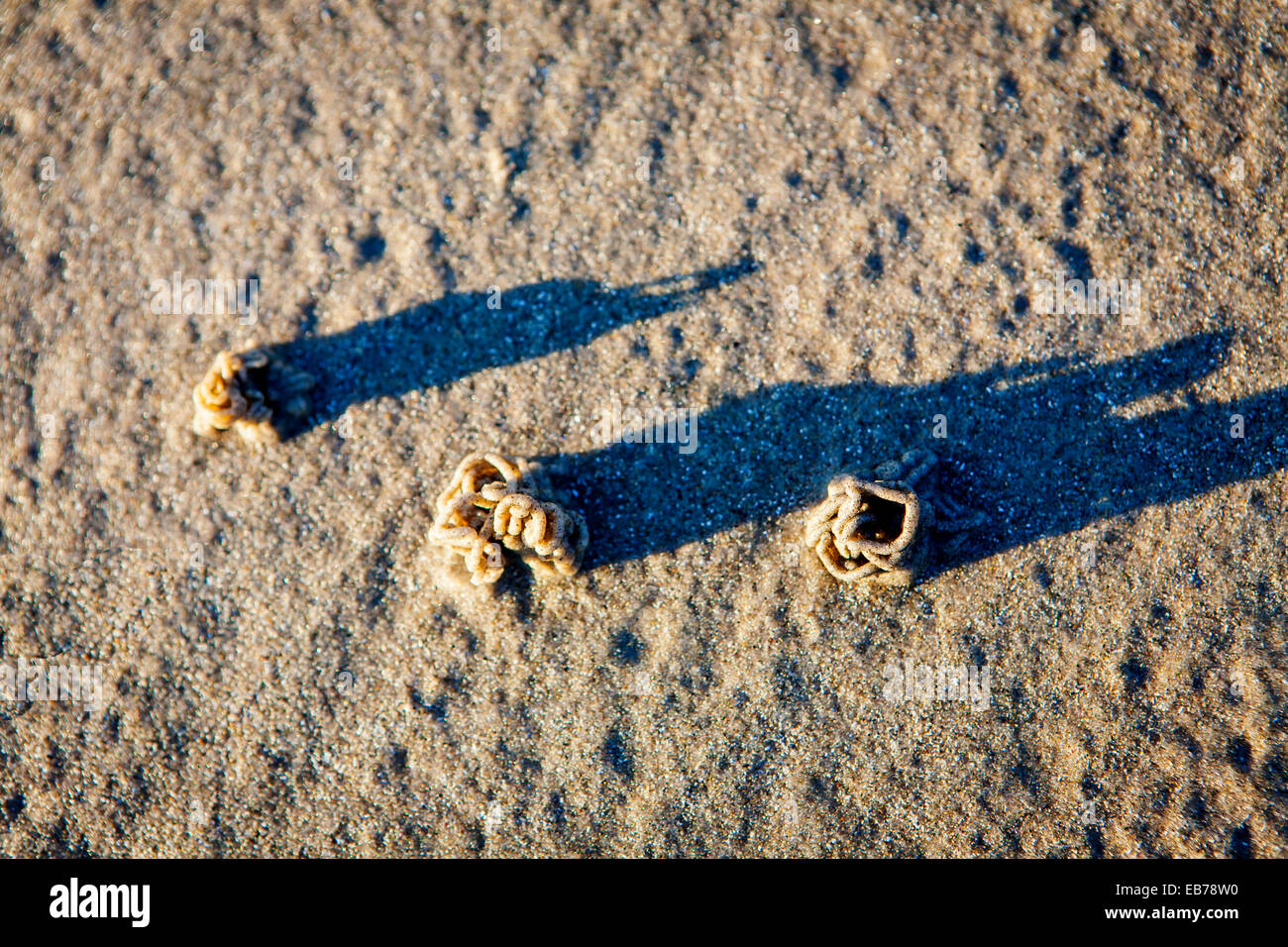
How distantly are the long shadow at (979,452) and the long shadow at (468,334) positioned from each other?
0.81 metres

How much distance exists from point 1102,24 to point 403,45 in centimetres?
487

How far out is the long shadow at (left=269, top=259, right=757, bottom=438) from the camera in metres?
4.78

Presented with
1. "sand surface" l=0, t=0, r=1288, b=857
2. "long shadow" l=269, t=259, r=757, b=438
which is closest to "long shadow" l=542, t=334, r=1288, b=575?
"sand surface" l=0, t=0, r=1288, b=857

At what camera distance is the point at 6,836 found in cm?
466

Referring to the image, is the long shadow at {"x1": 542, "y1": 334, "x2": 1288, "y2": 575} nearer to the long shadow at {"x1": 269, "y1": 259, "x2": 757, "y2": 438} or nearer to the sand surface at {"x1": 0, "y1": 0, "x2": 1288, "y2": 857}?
the sand surface at {"x1": 0, "y1": 0, "x2": 1288, "y2": 857}

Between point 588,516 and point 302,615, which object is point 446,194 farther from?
point 302,615

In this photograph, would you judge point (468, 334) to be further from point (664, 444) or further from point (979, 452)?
point (979, 452)

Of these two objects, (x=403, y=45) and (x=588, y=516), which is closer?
(x=588, y=516)

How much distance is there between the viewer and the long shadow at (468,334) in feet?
15.7

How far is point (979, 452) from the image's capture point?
15.2 ft

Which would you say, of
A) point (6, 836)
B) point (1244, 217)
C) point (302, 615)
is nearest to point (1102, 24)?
point (1244, 217)

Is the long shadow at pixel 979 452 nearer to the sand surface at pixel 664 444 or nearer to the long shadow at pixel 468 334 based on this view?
the sand surface at pixel 664 444

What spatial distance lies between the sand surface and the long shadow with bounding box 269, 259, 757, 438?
3 cm
